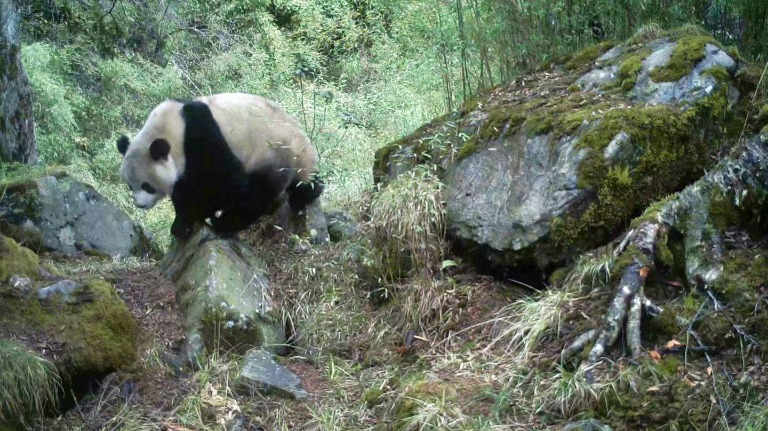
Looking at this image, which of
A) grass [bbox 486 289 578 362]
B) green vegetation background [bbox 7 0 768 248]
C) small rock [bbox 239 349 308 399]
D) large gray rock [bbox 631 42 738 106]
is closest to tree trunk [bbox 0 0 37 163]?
green vegetation background [bbox 7 0 768 248]

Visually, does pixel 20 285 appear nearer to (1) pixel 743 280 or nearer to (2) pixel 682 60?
(1) pixel 743 280

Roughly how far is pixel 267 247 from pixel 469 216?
198cm

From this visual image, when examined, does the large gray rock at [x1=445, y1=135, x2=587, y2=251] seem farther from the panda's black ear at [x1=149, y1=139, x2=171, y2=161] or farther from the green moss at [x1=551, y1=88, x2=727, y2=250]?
the panda's black ear at [x1=149, y1=139, x2=171, y2=161]

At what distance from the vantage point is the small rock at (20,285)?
198 inches

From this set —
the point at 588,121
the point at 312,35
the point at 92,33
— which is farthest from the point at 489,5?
the point at 312,35

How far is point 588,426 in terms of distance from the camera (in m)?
3.82

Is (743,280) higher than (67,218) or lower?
lower

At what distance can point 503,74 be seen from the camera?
726 centimetres

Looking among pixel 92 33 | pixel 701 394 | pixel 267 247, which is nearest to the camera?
pixel 701 394

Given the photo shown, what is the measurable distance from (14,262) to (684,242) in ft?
13.2

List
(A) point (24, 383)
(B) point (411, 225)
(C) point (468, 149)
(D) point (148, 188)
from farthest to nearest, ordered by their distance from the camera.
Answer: (D) point (148, 188) < (C) point (468, 149) < (B) point (411, 225) < (A) point (24, 383)

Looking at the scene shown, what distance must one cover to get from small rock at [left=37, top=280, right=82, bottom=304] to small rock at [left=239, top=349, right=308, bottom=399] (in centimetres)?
114

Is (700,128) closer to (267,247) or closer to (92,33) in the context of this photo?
(267,247)

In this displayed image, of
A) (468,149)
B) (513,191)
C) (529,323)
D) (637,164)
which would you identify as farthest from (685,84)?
(529,323)
